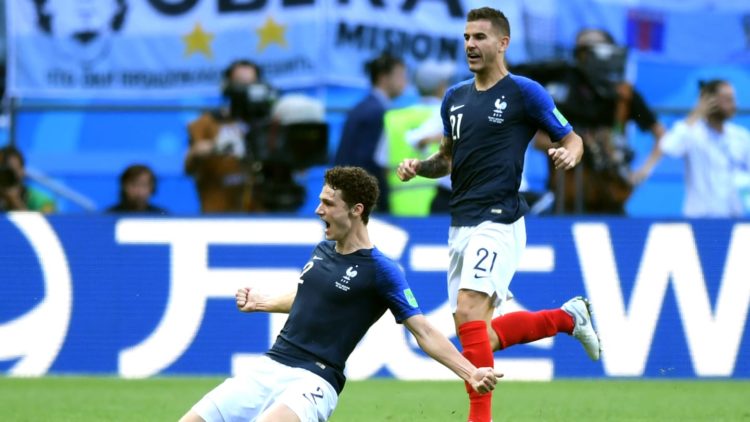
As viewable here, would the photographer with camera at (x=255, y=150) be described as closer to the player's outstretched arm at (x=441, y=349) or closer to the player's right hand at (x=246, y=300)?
the player's right hand at (x=246, y=300)

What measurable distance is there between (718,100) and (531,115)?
16.9 feet

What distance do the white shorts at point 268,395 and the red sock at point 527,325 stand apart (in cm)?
188

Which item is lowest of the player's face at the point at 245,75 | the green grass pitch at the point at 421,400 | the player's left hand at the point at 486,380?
the green grass pitch at the point at 421,400

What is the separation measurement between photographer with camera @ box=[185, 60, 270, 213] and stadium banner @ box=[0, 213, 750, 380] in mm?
1285

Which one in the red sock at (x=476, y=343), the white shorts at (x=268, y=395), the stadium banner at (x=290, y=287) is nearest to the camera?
the white shorts at (x=268, y=395)

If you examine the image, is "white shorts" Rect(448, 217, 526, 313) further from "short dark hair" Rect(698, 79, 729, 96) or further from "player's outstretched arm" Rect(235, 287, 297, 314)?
"short dark hair" Rect(698, 79, 729, 96)

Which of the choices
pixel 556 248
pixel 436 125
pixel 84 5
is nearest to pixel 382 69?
pixel 436 125

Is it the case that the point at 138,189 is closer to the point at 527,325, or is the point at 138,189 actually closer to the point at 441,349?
the point at 527,325

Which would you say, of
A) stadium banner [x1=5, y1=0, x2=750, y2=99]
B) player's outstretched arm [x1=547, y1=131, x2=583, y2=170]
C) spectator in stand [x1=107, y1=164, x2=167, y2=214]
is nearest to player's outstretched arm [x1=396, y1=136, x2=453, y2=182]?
player's outstretched arm [x1=547, y1=131, x2=583, y2=170]

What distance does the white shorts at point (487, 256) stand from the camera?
303 inches

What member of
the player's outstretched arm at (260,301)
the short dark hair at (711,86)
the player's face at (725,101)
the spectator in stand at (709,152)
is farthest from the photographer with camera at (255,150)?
the player's outstretched arm at (260,301)

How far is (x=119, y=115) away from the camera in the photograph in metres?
13.8

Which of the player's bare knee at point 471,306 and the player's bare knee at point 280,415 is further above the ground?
the player's bare knee at point 471,306

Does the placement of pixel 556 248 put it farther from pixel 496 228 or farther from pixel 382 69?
pixel 496 228
